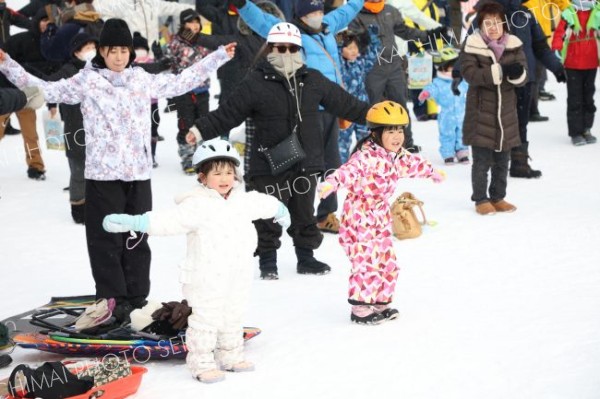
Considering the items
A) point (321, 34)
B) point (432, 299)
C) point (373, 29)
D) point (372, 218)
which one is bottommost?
point (432, 299)

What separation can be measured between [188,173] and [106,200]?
20.4ft

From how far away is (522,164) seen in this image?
1208cm

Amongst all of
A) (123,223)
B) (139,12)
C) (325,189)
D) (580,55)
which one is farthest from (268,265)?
(139,12)

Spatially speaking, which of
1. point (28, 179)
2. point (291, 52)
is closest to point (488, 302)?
point (291, 52)

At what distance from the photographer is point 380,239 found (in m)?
7.11

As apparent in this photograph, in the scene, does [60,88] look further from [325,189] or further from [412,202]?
[412,202]

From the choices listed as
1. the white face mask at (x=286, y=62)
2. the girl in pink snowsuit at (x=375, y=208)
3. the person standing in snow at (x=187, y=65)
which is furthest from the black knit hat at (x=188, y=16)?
the girl in pink snowsuit at (x=375, y=208)

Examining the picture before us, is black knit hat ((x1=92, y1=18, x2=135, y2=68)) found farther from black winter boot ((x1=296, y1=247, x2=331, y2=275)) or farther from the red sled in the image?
black winter boot ((x1=296, y1=247, x2=331, y2=275))

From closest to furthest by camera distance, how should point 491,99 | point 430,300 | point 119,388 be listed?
point 119,388 → point 430,300 → point 491,99

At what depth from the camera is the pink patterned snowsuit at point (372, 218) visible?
7.07 m

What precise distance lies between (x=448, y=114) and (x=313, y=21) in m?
4.11

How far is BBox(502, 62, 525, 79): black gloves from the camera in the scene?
10062mm

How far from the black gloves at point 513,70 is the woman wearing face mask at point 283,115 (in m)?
2.40

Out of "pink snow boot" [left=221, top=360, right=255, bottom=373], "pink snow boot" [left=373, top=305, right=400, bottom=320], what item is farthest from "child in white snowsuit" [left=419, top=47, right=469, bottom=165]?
"pink snow boot" [left=221, top=360, right=255, bottom=373]
